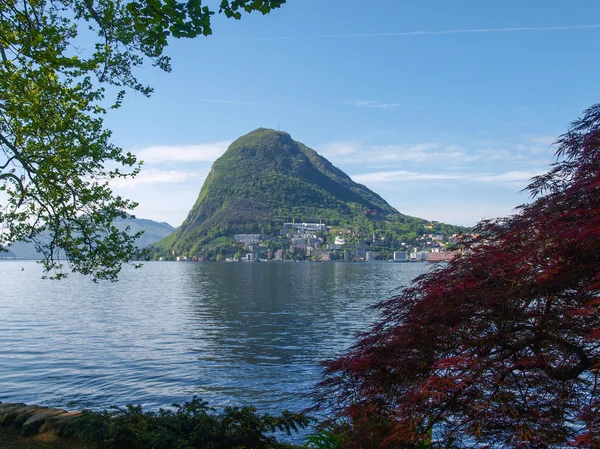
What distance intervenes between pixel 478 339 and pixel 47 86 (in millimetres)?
9726

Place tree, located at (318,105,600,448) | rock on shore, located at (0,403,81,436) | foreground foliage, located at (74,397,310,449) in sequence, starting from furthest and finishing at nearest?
1. rock on shore, located at (0,403,81,436)
2. foreground foliage, located at (74,397,310,449)
3. tree, located at (318,105,600,448)

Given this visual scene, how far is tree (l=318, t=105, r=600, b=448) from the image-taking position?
487 cm

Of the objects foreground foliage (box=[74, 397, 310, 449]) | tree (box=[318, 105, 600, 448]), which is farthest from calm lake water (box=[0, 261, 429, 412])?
tree (box=[318, 105, 600, 448])

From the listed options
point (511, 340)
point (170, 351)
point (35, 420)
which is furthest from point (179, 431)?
point (170, 351)

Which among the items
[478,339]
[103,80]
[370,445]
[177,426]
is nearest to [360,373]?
[370,445]

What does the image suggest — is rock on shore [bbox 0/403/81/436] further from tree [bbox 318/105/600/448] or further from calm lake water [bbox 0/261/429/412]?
tree [bbox 318/105/600/448]

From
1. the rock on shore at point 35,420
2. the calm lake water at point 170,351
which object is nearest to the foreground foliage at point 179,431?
the rock on shore at point 35,420

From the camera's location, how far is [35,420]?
980cm

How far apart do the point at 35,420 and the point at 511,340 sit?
9.37 m

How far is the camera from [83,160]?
12031 millimetres

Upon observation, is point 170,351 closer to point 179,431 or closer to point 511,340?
point 179,431

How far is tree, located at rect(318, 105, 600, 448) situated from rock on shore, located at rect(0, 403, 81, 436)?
6.61 metres

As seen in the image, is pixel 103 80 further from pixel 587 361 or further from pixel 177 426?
pixel 587 361

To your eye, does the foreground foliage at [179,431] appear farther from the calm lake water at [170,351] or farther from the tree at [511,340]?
the calm lake water at [170,351]
